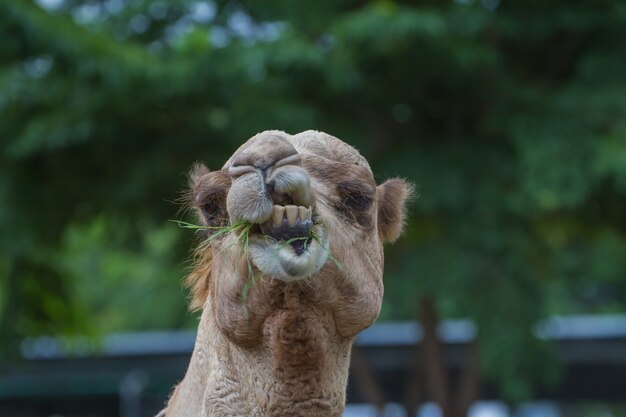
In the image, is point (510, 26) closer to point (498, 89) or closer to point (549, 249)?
point (498, 89)

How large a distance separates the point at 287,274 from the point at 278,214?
15 centimetres

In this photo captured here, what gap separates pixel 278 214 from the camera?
8.73 ft

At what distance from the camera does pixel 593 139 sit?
28.7 ft

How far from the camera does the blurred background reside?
8625mm

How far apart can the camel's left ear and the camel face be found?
0.97 feet

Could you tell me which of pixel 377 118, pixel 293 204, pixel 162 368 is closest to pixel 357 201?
pixel 293 204

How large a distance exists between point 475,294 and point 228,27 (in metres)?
3.33

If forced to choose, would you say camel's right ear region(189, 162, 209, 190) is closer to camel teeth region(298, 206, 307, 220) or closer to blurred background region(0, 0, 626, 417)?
camel teeth region(298, 206, 307, 220)

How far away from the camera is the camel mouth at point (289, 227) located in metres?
2.67

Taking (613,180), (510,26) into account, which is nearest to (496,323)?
(613,180)

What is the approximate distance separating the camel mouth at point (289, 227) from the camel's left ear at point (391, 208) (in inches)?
30.0

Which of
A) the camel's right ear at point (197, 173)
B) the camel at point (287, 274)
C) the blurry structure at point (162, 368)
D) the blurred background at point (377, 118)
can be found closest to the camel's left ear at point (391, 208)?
the camel at point (287, 274)

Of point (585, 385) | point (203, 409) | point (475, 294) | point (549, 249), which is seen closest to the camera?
point (203, 409)

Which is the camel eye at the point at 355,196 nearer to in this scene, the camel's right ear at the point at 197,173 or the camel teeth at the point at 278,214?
the camel teeth at the point at 278,214
